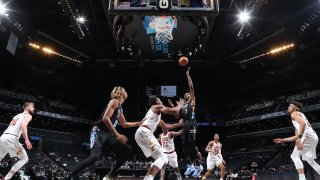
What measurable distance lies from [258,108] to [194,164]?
20668mm

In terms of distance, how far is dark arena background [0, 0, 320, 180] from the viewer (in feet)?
59.5

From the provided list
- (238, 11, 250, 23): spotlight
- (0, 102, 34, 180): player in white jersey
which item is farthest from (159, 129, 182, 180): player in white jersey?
(238, 11, 250, 23): spotlight

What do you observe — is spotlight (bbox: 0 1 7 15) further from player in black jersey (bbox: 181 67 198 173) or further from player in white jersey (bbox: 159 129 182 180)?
player in black jersey (bbox: 181 67 198 173)

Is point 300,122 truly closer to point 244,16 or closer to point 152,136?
point 152,136

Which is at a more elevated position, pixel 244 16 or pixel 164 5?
pixel 244 16

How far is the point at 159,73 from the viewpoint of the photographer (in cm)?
3006

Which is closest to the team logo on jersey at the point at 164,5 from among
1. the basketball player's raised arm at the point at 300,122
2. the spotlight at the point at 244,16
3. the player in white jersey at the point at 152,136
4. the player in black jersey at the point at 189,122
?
the player in white jersey at the point at 152,136

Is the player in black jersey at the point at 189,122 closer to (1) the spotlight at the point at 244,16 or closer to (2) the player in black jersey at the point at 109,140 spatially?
(2) the player in black jersey at the point at 109,140

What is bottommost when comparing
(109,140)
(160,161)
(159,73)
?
(160,161)

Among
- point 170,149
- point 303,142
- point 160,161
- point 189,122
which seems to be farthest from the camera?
point 170,149

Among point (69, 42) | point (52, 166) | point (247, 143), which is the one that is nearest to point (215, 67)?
point (247, 143)

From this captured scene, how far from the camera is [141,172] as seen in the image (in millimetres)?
25219

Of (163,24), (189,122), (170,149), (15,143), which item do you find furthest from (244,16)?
(15,143)

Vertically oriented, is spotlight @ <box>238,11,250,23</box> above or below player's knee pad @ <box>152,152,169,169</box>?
above
